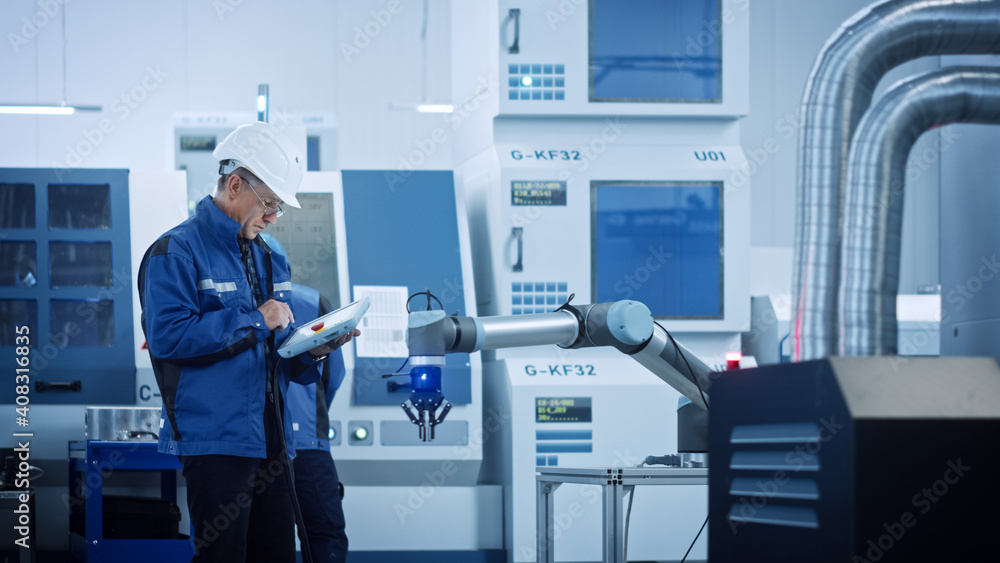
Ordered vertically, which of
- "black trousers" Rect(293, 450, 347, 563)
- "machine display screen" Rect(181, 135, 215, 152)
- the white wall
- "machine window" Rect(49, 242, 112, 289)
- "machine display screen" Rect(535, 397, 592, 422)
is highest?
the white wall

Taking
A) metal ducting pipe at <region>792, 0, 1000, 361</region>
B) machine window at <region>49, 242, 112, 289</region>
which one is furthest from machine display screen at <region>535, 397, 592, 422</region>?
metal ducting pipe at <region>792, 0, 1000, 361</region>

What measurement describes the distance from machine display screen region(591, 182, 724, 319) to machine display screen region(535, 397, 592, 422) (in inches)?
18.9

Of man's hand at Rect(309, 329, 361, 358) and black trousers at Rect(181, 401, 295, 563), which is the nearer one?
black trousers at Rect(181, 401, 295, 563)

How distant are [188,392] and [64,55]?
496 centimetres

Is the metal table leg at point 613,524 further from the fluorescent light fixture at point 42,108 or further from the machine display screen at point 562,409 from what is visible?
the fluorescent light fixture at point 42,108

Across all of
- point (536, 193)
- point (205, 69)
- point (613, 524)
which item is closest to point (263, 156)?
point (613, 524)

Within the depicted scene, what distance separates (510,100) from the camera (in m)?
4.24

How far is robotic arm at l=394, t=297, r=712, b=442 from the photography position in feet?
5.16

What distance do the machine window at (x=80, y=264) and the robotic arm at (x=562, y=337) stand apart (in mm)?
2684

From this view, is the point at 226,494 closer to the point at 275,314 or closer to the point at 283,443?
the point at 283,443

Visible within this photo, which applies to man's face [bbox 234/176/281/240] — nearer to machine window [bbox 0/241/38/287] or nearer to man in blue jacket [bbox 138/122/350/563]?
man in blue jacket [bbox 138/122/350/563]

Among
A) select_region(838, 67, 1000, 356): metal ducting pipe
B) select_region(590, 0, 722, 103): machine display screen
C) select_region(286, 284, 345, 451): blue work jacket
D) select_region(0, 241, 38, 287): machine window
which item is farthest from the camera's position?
select_region(590, 0, 722, 103): machine display screen

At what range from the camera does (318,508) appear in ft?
11.0

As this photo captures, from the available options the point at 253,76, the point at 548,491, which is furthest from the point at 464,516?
the point at 253,76
